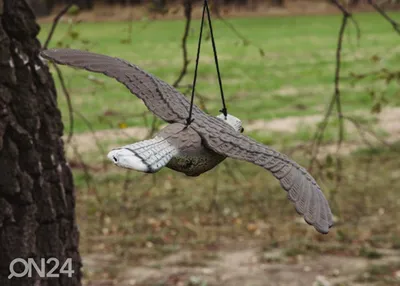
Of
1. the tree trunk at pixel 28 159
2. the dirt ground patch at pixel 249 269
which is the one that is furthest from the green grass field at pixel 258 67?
the dirt ground patch at pixel 249 269

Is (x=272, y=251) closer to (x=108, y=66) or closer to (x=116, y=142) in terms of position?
(x=116, y=142)

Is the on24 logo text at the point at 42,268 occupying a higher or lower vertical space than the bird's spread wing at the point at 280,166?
lower

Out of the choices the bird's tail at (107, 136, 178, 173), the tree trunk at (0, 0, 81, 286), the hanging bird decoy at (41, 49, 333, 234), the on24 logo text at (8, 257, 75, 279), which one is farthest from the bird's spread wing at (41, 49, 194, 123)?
the on24 logo text at (8, 257, 75, 279)

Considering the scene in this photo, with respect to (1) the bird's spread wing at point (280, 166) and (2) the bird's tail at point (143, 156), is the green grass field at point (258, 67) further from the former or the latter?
(2) the bird's tail at point (143, 156)

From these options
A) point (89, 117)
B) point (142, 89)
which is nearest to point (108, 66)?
point (142, 89)

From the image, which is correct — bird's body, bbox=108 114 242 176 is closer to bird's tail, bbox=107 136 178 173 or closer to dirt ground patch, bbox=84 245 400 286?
bird's tail, bbox=107 136 178 173

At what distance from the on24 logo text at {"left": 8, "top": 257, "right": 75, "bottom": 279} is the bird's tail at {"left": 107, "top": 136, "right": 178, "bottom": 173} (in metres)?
1.14

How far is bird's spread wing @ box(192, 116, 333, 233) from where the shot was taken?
114cm

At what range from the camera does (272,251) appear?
435 cm

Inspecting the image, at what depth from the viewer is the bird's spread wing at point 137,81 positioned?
1.32m

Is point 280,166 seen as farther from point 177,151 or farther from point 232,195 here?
point 232,195

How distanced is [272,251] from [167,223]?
82 centimetres

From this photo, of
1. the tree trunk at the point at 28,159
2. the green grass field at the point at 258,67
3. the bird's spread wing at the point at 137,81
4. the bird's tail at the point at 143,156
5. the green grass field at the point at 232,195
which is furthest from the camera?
the green grass field at the point at 258,67

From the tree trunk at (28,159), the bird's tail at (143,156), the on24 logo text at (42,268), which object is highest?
the bird's tail at (143,156)
